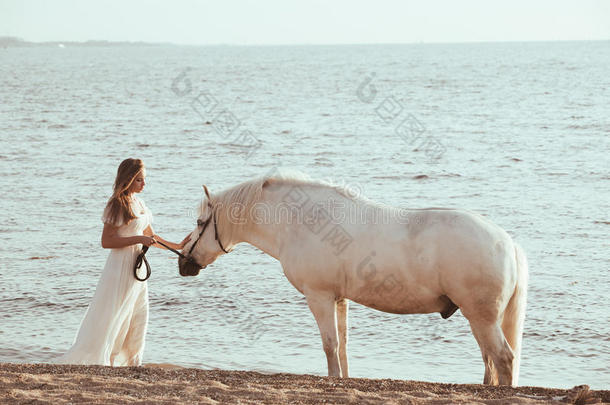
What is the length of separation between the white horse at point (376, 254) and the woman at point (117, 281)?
0.56 metres

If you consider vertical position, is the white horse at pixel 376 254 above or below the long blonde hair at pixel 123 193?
below

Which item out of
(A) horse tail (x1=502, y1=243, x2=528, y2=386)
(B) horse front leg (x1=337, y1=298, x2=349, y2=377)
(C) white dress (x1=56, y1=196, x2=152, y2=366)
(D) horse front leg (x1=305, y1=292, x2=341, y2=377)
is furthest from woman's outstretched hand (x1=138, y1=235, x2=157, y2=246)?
(A) horse tail (x1=502, y1=243, x2=528, y2=386)

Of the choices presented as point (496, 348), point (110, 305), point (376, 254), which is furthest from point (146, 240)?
point (496, 348)

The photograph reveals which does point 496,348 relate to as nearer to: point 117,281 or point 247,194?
point 247,194

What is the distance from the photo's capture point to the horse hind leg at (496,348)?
5367 millimetres

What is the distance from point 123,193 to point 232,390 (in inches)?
80.1

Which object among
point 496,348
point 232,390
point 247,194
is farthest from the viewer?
point 247,194

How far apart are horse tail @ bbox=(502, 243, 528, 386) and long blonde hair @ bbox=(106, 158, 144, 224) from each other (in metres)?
3.10

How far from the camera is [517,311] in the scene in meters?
5.42

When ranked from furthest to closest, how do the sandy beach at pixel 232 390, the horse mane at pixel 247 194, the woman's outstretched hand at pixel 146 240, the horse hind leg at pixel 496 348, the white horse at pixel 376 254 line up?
the woman's outstretched hand at pixel 146 240
the horse mane at pixel 247 194
the horse hind leg at pixel 496 348
the white horse at pixel 376 254
the sandy beach at pixel 232 390

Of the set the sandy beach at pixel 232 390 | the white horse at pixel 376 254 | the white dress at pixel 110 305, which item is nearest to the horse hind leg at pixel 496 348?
the white horse at pixel 376 254

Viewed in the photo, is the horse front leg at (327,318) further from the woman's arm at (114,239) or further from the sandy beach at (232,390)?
the woman's arm at (114,239)

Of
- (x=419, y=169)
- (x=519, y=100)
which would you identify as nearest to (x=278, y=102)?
(x=519, y=100)

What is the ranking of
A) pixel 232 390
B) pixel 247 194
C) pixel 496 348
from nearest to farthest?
pixel 232 390
pixel 496 348
pixel 247 194
